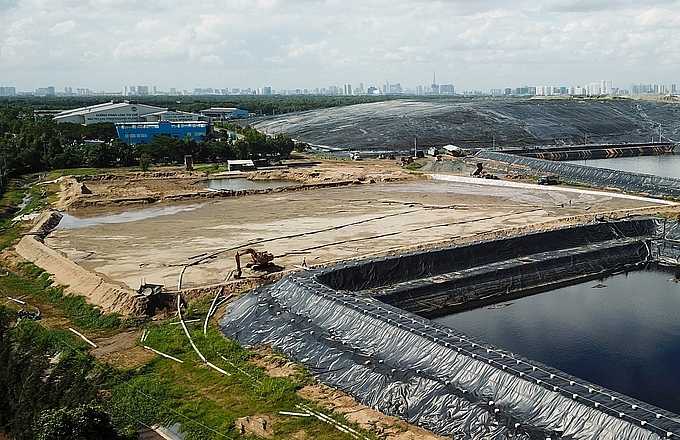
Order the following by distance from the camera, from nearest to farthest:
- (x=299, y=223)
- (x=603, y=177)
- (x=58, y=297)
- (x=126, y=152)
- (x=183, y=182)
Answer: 1. (x=58, y=297)
2. (x=299, y=223)
3. (x=603, y=177)
4. (x=183, y=182)
5. (x=126, y=152)

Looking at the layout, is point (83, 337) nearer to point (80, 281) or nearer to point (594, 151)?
point (80, 281)

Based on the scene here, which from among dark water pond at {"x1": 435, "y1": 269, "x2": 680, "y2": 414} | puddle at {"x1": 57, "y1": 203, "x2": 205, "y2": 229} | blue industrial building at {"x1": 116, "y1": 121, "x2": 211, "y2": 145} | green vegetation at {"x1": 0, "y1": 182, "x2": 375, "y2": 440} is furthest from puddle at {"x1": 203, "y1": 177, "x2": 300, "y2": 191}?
green vegetation at {"x1": 0, "y1": 182, "x2": 375, "y2": 440}

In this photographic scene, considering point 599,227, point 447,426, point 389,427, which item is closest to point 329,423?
point 389,427

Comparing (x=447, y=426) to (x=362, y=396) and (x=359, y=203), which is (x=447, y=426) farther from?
(x=359, y=203)

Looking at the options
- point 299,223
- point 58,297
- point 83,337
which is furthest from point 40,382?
point 299,223

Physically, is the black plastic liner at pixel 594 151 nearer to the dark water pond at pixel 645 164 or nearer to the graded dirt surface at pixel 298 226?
the dark water pond at pixel 645 164

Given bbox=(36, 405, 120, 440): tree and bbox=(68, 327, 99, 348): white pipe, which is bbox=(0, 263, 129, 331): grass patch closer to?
bbox=(68, 327, 99, 348): white pipe

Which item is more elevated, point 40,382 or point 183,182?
point 183,182
